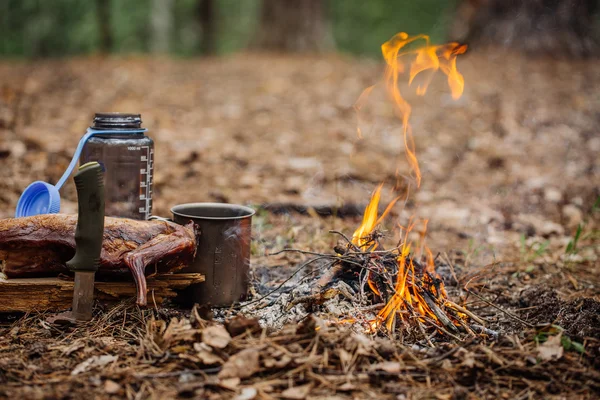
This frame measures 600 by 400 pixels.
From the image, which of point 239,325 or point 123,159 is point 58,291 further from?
point 239,325

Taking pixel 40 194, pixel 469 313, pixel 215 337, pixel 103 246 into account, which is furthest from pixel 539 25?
pixel 215 337

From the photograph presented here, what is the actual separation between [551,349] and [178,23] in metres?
25.9

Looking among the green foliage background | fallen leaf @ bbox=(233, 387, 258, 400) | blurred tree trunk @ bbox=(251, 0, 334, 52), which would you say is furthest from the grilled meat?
the green foliage background

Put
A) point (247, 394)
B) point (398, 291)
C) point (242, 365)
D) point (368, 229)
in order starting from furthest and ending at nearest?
point (368, 229)
point (398, 291)
point (242, 365)
point (247, 394)

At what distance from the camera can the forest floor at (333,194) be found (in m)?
2.25

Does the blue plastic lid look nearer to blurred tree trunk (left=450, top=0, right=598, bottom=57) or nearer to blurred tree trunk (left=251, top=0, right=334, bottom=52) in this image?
blurred tree trunk (left=450, top=0, right=598, bottom=57)

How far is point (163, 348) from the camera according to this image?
2.36 m

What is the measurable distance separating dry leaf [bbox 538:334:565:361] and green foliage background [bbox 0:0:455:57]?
662 inches

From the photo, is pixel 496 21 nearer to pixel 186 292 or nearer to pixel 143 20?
pixel 186 292

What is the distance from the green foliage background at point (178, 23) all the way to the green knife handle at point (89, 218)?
16.6m

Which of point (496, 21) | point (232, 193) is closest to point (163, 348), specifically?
point (232, 193)

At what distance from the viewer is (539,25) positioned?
9.30 metres

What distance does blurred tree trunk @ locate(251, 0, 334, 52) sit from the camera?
37.3 ft

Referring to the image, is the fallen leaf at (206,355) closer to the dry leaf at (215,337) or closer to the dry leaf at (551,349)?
the dry leaf at (215,337)
